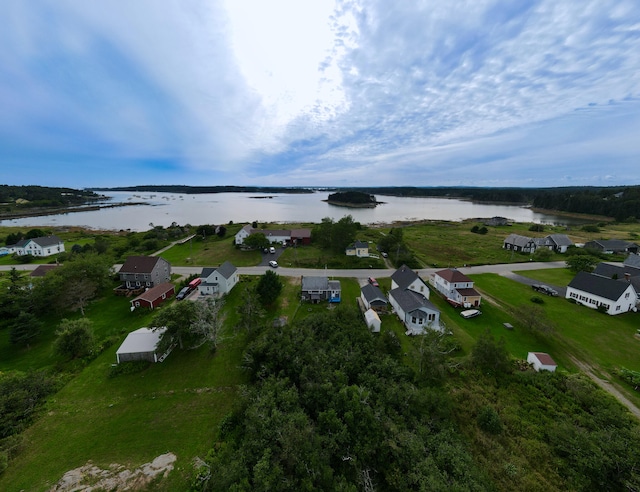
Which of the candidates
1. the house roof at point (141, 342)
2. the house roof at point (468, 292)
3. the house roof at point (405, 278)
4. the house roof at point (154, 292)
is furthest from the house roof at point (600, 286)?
the house roof at point (154, 292)

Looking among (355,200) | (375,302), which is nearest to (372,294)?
(375,302)

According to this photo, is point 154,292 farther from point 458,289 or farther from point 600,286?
point 600,286

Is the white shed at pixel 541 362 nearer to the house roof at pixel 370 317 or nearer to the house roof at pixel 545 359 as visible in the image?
the house roof at pixel 545 359

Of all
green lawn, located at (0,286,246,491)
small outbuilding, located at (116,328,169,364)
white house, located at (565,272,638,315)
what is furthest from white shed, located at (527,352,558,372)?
small outbuilding, located at (116,328,169,364)

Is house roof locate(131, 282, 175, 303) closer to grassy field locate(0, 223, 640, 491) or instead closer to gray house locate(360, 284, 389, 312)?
grassy field locate(0, 223, 640, 491)

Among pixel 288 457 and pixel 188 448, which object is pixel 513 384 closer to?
pixel 288 457
